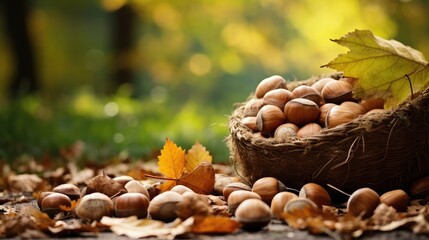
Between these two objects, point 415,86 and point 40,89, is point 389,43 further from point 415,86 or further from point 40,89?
point 40,89

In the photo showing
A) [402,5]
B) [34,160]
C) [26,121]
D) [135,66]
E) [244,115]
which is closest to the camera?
[244,115]

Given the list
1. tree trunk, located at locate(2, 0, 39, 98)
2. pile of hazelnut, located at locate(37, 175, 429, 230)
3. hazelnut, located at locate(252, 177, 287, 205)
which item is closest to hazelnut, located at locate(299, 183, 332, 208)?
pile of hazelnut, located at locate(37, 175, 429, 230)

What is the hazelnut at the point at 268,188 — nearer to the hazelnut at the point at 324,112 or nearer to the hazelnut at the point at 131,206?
the hazelnut at the point at 324,112

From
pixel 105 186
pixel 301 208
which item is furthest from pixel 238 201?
pixel 105 186

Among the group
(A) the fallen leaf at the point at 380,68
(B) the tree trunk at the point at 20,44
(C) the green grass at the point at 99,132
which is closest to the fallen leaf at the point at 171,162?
(A) the fallen leaf at the point at 380,68

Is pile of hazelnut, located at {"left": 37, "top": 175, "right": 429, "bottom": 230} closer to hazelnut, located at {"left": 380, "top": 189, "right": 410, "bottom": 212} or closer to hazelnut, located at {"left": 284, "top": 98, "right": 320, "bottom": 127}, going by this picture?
hazelnut, located at {"left": 380, "top": 189, "right": 410, "bottom": 212}

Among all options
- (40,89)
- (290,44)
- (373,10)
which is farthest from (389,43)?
(290,44)

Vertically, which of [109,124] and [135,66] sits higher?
[135,66]
